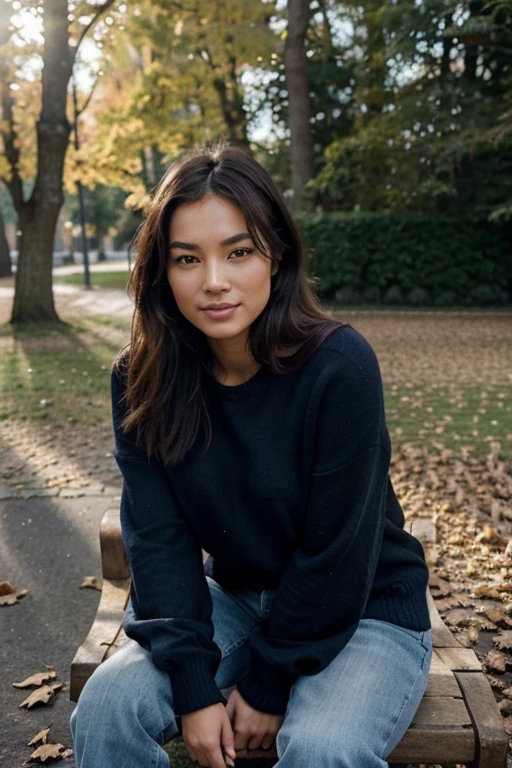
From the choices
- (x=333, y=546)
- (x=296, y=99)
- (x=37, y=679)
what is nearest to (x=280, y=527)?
(x=333, y=546)

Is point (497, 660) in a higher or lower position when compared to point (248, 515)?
lower

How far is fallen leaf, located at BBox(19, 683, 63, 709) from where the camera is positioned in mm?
2789

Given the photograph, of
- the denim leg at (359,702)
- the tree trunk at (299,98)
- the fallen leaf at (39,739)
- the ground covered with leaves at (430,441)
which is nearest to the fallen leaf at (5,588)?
the fallen leaf at (39,739)

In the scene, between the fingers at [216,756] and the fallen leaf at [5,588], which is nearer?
the fingers at [216,756]

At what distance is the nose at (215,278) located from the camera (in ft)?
6.60

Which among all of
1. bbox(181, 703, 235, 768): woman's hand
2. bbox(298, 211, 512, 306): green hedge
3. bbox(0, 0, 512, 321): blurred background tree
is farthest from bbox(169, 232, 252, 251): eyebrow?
bbox(298, 211, 512, 306): green hedge

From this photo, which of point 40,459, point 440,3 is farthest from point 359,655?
point 440,3

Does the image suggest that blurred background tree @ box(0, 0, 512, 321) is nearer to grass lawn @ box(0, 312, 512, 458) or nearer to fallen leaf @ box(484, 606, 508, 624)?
grass lawn @ box(0, 312, 512, 458)

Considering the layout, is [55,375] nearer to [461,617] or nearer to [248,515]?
[461,617]

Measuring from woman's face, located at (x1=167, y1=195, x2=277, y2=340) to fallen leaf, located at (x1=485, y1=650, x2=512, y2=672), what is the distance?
175cm

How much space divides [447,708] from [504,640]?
1349 mm

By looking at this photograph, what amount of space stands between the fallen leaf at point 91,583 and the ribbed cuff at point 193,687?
6.34ft

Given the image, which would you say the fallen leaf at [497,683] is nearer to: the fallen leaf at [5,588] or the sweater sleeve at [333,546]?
the sweater sleeve at [333,546]

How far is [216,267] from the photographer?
2.02 meters
